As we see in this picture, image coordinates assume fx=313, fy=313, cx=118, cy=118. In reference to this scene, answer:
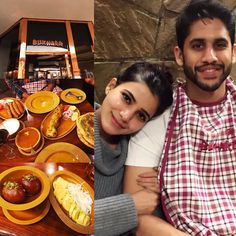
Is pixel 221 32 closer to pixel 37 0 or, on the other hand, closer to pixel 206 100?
pixel 206 100

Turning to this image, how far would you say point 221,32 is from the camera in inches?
45.9

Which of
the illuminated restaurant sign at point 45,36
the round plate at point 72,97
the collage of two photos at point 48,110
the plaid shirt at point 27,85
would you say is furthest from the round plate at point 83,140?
the illuminated restaurant sign at point 45,36

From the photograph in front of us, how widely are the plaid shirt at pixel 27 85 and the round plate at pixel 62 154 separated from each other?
23 centimetres

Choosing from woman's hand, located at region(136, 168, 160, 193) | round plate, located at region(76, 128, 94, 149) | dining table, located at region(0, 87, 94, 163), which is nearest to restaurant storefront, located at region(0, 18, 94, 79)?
dining table, located at region(0, 87, 94, 163)

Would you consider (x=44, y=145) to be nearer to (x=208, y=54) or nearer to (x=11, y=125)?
(x=11, y=125)

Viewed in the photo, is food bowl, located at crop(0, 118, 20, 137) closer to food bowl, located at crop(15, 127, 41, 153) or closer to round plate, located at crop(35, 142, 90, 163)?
food bowl, located at crop(15, 127, 41, 153)

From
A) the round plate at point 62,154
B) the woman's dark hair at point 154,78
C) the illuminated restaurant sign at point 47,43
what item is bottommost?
the round plate at point 62,154

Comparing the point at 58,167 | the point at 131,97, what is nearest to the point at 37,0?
the point at 131,97

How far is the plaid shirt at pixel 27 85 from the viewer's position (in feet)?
3.88

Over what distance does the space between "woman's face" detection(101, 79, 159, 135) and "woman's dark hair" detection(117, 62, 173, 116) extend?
2 centimetres

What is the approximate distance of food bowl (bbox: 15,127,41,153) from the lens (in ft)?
3.83

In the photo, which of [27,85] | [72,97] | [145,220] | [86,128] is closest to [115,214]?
[145,220]

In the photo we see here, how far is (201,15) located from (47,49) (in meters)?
0.60

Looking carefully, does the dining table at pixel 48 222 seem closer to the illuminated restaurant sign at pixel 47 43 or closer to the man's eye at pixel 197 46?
the illuminated restaurant sign at pixel 47 43
